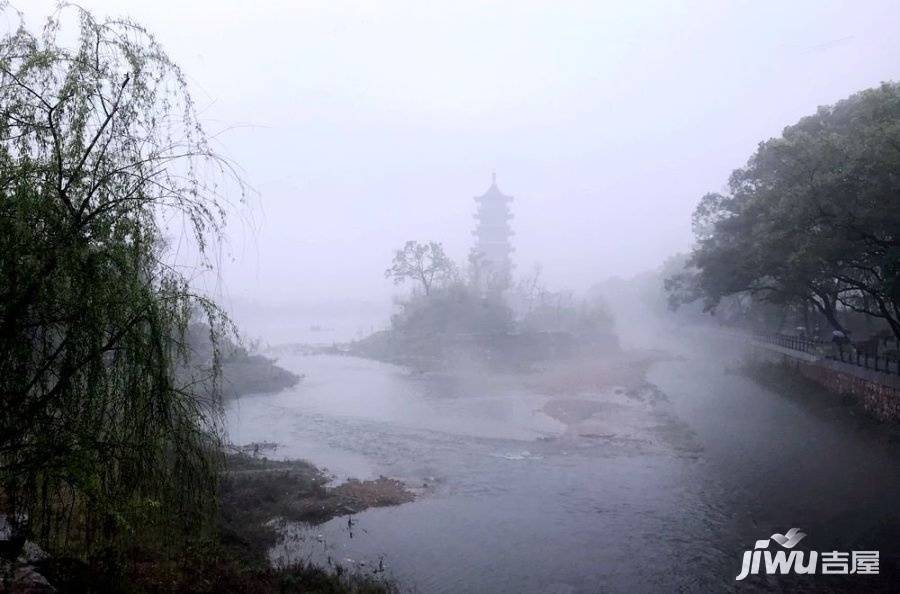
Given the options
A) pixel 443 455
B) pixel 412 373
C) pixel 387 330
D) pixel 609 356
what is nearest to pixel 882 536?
pixel 443 455

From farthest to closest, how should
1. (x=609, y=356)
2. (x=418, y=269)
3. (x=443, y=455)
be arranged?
(x=418, y=269), (x=609, y=356), (x=443, y=455)

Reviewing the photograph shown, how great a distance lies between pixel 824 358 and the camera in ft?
79.4

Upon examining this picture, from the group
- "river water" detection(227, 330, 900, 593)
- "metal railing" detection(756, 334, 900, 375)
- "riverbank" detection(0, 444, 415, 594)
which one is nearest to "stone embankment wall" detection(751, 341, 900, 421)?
"metal railing" detection(756, 334, 900, 375)

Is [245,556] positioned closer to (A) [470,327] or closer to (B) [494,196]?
(A) [470,327]

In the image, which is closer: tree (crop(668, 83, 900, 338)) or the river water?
the river water

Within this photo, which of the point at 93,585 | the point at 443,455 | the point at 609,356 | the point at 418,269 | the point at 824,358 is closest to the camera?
the point at 93,585

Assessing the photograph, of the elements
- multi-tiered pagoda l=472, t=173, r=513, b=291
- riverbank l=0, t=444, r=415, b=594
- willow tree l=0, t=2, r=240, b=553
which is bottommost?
riverbank l=0, t=444, r=415, b=594

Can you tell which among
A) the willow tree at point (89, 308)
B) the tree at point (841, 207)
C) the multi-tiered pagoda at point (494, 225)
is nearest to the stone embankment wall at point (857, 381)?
the tree at point (841, 207)

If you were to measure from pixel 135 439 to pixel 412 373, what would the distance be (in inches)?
1459

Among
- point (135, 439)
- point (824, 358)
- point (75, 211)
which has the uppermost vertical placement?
point (75, 211)

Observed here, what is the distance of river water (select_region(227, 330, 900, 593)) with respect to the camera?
1084 centimetres

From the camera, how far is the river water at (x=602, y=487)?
1084 centimetres

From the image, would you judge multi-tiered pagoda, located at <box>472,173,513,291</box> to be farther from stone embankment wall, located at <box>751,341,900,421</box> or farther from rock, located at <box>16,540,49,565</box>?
rock, located at <box>16,540,49,565</box>

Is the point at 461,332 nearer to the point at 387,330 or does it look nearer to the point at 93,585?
the point at 387,330
